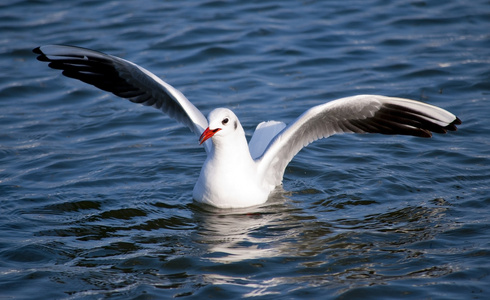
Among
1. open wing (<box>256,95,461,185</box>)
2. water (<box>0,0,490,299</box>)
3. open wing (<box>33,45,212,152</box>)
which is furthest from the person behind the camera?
open wing (<box>33,45,212,152</box>)

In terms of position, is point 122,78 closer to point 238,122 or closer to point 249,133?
point 238,122

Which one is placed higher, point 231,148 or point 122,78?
point 122,78

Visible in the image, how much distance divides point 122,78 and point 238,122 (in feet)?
5.57

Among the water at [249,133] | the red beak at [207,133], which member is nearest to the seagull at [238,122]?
the red beak at [207,133]

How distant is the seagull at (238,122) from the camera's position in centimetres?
712

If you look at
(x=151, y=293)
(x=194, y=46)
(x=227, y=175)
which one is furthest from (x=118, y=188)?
(x=194, y=46)

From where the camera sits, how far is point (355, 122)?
7.63m

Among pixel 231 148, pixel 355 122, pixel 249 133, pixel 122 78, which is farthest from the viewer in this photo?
pixel 249 133

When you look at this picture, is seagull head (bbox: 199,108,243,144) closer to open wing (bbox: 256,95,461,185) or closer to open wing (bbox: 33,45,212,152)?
open wing (bbox: 256,95,461,185)

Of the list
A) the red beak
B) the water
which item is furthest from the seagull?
the water

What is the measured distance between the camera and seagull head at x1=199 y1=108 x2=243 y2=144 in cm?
688

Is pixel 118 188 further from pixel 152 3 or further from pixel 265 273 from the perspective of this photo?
pixel 152 3

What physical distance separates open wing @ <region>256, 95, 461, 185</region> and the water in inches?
18.8

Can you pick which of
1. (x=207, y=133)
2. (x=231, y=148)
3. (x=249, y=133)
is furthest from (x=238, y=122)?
(x=249, y=133)
